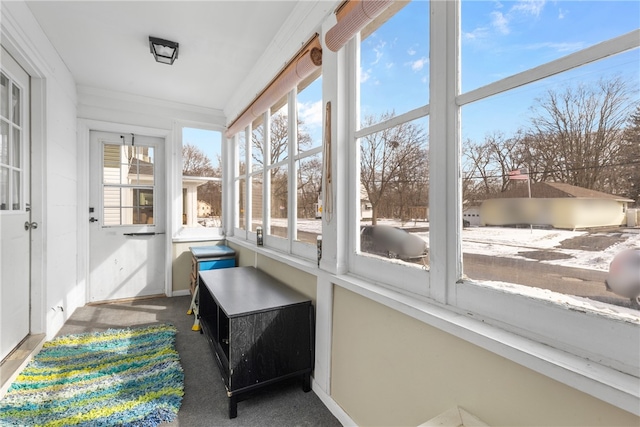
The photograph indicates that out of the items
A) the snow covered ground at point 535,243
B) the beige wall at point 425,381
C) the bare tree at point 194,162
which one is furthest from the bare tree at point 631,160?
the bare tree at point 194,162

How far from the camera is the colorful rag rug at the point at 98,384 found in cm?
169

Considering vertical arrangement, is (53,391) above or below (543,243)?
below

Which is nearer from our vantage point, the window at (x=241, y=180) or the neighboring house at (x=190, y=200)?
the window at (x=241, y=180)

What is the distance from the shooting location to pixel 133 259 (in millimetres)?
3865

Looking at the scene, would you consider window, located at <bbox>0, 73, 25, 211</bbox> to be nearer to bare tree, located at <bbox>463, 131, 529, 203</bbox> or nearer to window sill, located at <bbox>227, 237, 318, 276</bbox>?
window sill, located at <bbox>227, 237, 318, 276</bbox>

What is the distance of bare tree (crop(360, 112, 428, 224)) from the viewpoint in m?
1.37

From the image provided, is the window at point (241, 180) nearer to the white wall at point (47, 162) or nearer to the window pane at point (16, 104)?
the white wall at point (47, 162)

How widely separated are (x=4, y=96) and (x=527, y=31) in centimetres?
309

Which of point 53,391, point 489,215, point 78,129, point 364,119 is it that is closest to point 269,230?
point 364,119

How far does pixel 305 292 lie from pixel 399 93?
138 cm

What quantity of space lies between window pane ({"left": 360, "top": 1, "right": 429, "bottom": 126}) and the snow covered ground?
0.61 meters

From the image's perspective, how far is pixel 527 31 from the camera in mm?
961

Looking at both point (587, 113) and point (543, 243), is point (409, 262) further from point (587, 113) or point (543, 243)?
Result: point (587, 113)

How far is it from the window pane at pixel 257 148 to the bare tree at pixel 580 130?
2474 millimetres
